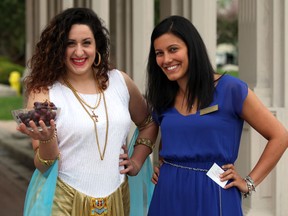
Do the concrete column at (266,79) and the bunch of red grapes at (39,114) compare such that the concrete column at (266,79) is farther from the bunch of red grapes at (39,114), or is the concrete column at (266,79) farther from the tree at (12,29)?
the tree at (12,29)

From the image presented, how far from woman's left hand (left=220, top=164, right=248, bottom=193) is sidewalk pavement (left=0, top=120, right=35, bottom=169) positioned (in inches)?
326

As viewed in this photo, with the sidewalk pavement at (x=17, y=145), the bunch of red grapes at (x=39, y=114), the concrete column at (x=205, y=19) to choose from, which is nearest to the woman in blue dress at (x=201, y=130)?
the bunch of red grapes at (x=39, y=114)

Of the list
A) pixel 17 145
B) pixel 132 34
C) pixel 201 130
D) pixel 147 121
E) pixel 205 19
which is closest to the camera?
pixel 201 130

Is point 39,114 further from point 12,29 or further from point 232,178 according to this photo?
point 12,29

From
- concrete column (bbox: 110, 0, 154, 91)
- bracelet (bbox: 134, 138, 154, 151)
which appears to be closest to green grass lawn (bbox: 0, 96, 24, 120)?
concrete column (bbox: 110, 0, 154, 91)

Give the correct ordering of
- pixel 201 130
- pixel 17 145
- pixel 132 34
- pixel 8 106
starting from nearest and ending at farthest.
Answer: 1. pixel 201 130
2. pixel 132 34
3. pixel 17 145
4. pixel 8 106

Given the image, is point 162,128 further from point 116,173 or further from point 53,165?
point 53,165

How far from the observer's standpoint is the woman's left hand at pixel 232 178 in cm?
321

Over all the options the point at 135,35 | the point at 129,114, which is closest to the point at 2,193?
the point at 135,35

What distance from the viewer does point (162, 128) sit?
3.31 m

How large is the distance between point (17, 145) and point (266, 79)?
25.7ft

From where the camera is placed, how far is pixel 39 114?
2969 mm

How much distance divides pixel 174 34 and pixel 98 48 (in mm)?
469

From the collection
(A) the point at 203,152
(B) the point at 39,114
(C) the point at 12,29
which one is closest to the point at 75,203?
(B) the point at 39,114
